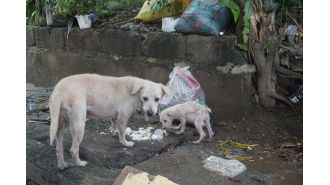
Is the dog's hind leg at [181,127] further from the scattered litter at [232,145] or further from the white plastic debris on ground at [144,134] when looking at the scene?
the scattered litter at [232,145]

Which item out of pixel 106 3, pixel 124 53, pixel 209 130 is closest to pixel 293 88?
pixel 209 130

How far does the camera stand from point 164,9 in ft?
14.6

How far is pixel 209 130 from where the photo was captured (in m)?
3.55

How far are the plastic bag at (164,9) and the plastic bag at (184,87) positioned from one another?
0.82m

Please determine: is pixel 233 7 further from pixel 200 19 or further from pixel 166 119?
pixel 166 119

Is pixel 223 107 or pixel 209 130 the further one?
pixel 223 107

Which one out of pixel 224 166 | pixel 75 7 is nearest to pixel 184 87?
pixel 224 166

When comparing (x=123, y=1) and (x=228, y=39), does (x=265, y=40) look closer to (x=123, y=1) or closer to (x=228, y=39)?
(x=228, y=39)

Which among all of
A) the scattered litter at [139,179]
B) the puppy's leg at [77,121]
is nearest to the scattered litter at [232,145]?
the scattered litter at [139,179]

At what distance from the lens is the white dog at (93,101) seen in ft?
8.97

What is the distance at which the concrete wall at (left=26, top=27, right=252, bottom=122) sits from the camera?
3.89m

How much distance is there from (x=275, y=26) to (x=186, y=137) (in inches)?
59.4

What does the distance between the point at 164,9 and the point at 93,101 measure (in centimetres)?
190
